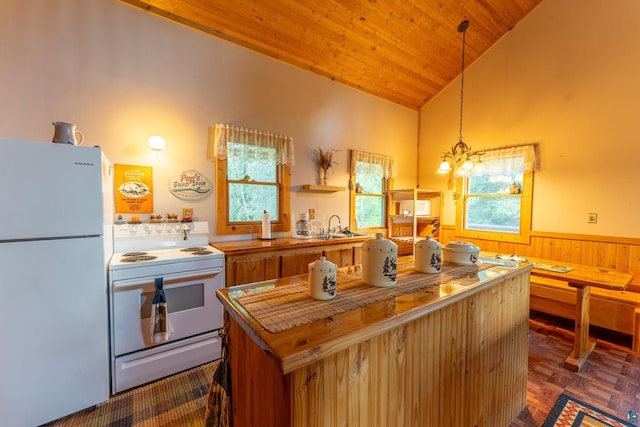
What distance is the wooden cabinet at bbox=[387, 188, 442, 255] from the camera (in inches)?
172

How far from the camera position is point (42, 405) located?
158cm

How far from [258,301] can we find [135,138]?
2248 millimetres

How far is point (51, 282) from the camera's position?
157 centimetres

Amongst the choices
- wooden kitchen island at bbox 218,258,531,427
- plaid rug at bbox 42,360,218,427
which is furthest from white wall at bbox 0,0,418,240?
wooden kitchen island at bbox 218,258,531,427

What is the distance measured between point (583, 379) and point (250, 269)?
2860 mm

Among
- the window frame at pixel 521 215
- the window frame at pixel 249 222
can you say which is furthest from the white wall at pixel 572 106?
the window frame at pixel 249 222

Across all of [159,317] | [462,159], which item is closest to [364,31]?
[462,159]

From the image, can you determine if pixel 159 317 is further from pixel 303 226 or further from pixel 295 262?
pixel 303 226

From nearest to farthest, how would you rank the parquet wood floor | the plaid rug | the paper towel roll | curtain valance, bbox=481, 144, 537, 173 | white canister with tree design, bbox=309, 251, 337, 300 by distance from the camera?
white canister with tree design, bbox=309, 251, 337, 300, the plaid rug, the parquet wood floor, the paper towel roll, curtain valance, bbox=481, 144, 537, 173

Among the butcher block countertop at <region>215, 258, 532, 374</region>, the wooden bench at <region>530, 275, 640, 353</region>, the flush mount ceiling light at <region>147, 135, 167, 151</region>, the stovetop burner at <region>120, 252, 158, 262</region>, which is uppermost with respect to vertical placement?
the flush mount ceiling light at <region>147, 135, 167, 151</region>

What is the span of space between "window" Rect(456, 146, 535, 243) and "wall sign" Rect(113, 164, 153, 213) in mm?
4113

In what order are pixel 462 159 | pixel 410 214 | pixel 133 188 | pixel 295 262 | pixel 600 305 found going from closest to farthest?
1. pixel 133 188
2. pixel 600 305
3. pixel 295 262
4. pixel 462 159
5. pixel 410 214

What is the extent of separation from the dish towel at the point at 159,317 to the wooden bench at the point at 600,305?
3.74 m

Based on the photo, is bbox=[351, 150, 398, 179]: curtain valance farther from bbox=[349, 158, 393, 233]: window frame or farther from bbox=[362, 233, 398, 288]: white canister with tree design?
bbox=[362, 233, 398, 288]: white canister with tree design
